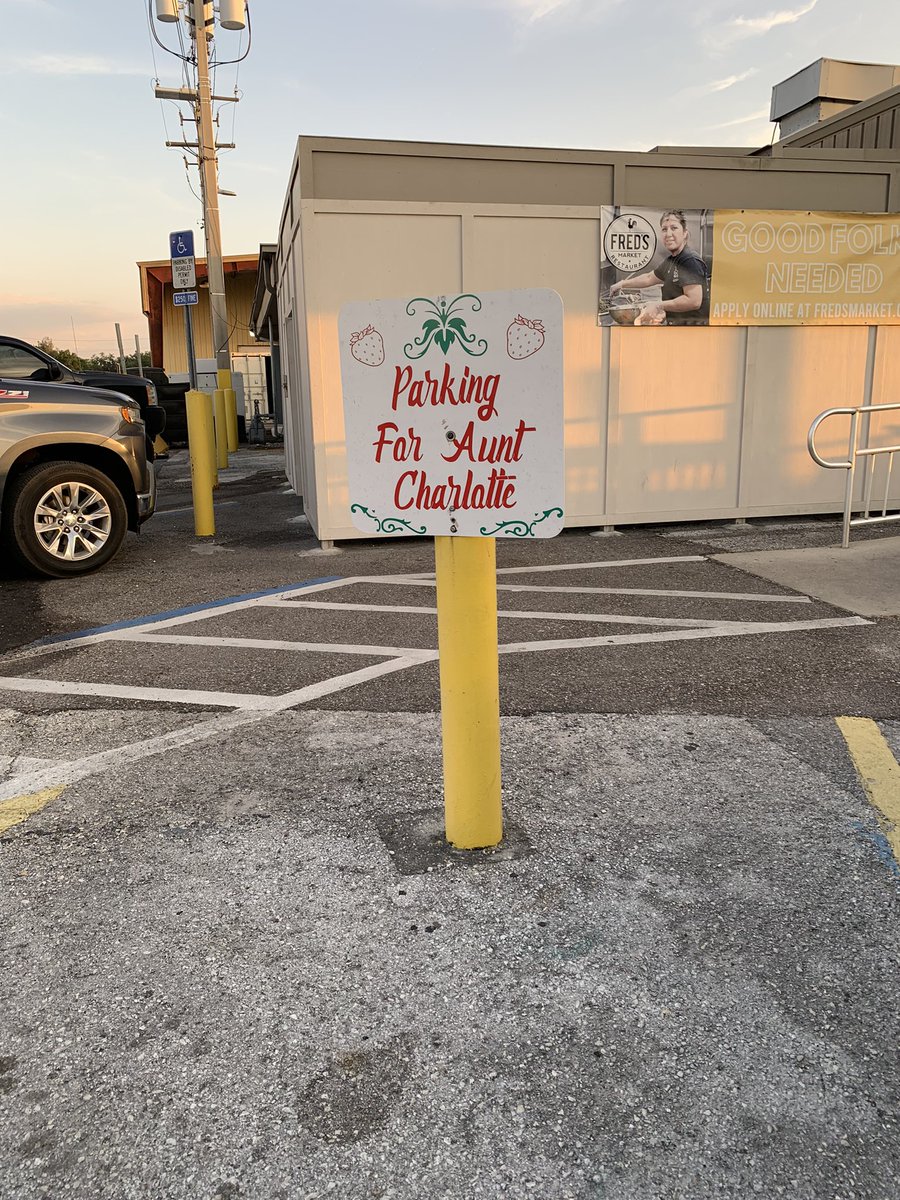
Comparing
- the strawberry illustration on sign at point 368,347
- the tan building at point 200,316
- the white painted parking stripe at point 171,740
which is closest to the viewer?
the strawberry illustration on sign at point 368,347

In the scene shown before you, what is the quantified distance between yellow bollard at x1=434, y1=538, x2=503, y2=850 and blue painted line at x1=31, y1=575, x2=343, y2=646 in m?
3.37

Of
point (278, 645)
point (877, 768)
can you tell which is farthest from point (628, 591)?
point (877, 768)

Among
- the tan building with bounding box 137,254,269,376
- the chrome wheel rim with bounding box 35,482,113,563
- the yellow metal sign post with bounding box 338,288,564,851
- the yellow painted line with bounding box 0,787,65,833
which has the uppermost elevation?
the tan building with bounding box 137,254,269,376

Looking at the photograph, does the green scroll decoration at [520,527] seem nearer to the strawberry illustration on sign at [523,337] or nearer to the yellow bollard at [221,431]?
the strawberry illustration on sign at [523,337]

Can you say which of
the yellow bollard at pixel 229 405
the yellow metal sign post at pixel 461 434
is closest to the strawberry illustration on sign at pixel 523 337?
the yellow metal sign post at pixel 461 434

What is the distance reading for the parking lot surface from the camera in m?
1.70

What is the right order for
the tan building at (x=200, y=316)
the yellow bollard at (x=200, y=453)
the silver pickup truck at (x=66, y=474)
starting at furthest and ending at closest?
the tan building at (x=200, y=316) < the yellow bollard at (x=200, y=453) < the silver pickup truck at (x=66, y=474)

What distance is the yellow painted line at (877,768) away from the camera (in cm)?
289

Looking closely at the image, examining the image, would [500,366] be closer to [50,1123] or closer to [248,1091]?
[248,1091]

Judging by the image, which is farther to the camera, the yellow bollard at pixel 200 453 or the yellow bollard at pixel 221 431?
the yellow bollard at pixel 221 431

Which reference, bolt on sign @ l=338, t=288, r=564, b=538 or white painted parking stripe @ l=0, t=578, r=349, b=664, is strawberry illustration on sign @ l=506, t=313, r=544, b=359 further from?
white painted parking stripe @ l=0, t=578, r=349, b=664

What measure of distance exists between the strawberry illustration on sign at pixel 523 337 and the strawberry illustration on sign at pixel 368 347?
369 mm

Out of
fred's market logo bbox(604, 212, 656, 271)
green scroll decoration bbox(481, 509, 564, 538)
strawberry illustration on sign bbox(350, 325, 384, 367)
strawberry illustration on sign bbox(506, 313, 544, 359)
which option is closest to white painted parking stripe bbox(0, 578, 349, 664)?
strawberry illustration on sign bbox(350, 325, 384, 367)

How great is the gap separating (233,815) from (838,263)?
7726mm
